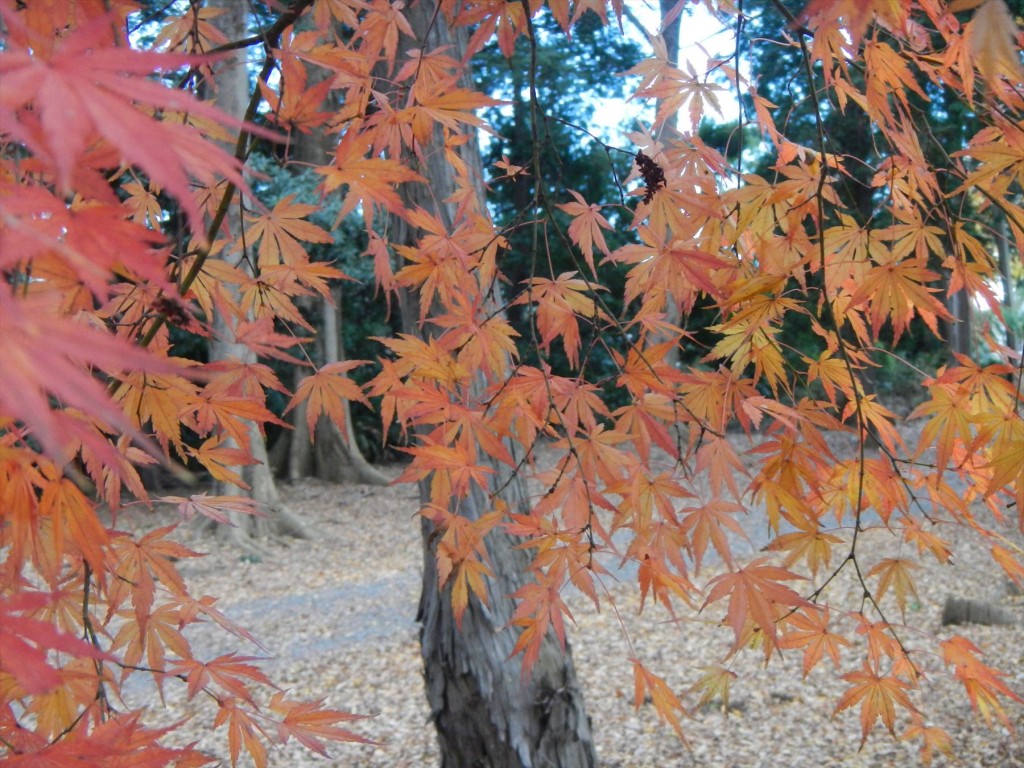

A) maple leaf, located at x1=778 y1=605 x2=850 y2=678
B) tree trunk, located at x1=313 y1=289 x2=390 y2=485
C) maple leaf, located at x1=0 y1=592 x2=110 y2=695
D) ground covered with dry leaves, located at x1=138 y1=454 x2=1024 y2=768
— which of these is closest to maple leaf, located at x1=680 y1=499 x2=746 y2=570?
→ maple leaf, located at x1=778 y1=605 x2=850 y2=678

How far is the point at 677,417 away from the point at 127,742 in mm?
920

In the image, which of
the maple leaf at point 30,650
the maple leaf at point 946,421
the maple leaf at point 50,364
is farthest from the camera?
the maple leaf at point 946,421

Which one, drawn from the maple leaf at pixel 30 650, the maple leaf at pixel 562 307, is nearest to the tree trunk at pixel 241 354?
the maple leaf at pixel 562 307

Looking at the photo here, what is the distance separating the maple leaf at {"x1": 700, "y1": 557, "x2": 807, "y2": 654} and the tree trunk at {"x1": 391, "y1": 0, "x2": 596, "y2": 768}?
1480mm

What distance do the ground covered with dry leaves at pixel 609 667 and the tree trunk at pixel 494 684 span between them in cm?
40

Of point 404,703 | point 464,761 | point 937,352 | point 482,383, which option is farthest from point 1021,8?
point 937,352

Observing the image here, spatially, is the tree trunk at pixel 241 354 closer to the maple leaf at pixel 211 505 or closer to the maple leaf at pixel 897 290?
the maple leaf at pixel 211 505

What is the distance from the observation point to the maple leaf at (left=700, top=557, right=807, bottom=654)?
1.28m

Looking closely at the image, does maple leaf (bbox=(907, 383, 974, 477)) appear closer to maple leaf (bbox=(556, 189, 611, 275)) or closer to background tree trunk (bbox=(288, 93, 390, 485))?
maple leaf (bbox=(556, 189, 611, 275))

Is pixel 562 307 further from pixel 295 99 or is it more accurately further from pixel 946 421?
pixel 946 421

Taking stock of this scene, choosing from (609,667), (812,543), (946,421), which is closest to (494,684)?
(812,543)

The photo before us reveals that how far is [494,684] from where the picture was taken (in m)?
2.79

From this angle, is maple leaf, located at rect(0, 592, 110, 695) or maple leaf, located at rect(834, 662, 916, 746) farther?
maple leaf, located at rect(834, 662, 916, 746)

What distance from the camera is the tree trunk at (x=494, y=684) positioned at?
2777 millimetres
